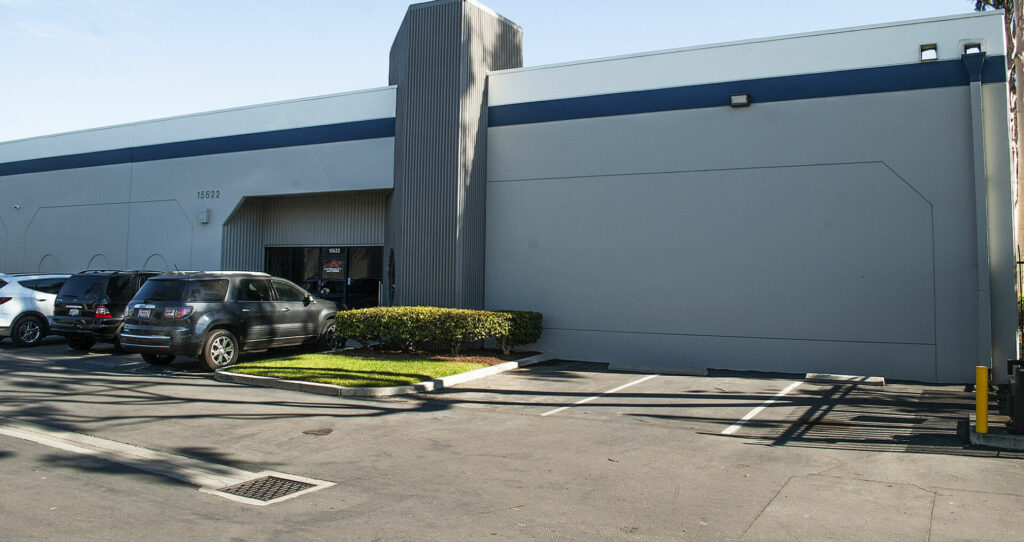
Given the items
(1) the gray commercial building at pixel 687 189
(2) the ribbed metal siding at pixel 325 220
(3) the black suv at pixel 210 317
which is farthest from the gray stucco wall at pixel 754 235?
(3) the black suv at pixel 210 317

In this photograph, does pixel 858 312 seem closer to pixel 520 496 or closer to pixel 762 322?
pixel 762 322

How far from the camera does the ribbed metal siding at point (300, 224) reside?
63.5 ft

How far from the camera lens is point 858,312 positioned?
42.7 ft

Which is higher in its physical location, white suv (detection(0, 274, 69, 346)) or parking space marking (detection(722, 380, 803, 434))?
white suv (detection(0, 274, 69, 346))

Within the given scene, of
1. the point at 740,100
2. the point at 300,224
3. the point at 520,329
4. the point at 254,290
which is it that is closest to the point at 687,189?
the point at 740,100

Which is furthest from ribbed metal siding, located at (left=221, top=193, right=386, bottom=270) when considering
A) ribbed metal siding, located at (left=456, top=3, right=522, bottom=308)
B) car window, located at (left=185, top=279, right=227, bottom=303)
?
car window, located at (left=185, top=279, right=227, bottom=303)

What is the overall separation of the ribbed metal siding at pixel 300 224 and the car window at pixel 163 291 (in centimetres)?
691

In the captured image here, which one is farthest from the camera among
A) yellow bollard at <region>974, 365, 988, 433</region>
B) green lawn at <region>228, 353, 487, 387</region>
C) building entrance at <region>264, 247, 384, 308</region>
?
building entrance at <region>264, 247, 384, 308</region>

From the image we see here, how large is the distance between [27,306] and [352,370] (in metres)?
9.27

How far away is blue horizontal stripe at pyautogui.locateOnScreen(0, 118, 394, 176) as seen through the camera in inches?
707

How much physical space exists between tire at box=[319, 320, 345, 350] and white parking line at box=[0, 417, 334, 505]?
7.25 m

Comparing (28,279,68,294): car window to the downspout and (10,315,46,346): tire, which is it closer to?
(10,315,46,346): tire

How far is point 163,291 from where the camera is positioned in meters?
12.7

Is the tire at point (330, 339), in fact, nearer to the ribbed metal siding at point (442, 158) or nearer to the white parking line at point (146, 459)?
the ribbed metal siding at point (442, 158)
